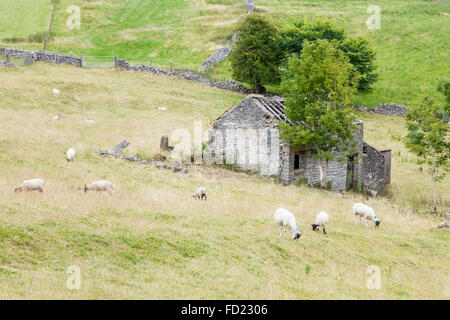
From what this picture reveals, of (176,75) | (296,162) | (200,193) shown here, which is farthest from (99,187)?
(176,75)

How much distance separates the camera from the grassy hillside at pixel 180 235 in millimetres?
15773

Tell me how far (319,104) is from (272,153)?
438 cm

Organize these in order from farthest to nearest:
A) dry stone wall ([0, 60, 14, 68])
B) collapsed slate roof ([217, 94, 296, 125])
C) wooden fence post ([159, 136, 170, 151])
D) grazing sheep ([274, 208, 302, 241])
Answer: dry stone wall ([0, 60, 14, 68]) → wooden fence post ([159, 136, 170, 151]) → collapsed slate roof ([217, 94, 296, 125]) → grazing sheep ([274, 208, 302, 241])

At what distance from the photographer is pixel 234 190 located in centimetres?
2922

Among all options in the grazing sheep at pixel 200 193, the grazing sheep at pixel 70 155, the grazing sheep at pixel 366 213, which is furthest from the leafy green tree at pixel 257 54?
the grazing sheep at pixel 366 213

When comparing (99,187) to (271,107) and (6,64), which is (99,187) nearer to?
(271,107)

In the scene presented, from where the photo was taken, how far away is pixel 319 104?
113 ft

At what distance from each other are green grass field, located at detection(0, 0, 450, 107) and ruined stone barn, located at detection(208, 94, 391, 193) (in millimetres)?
25156

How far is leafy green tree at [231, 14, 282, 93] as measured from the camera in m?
60.0

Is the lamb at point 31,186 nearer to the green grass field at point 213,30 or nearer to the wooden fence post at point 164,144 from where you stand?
the wooden fence post at point 164,144

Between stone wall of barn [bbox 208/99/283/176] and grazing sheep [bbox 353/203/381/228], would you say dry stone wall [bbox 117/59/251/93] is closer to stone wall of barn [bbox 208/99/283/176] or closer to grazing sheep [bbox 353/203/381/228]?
stone wall of barn [bbox 208/99/283/176]

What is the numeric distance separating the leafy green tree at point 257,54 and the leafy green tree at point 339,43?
5.01 ft

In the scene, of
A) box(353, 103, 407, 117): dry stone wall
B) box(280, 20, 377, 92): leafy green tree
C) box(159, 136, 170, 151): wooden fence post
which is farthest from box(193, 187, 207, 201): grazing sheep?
box(353, 103, 407, 117): dry stone wall
